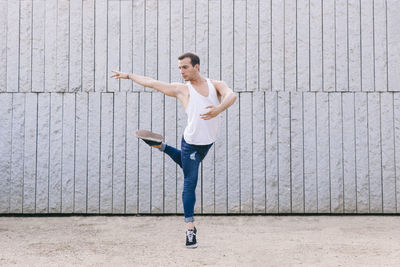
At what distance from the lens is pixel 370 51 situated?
552 centimetres

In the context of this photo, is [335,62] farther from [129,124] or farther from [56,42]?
[56,42]

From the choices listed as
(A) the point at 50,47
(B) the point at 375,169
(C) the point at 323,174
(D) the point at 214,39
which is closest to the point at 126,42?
(A) the point at 50,47

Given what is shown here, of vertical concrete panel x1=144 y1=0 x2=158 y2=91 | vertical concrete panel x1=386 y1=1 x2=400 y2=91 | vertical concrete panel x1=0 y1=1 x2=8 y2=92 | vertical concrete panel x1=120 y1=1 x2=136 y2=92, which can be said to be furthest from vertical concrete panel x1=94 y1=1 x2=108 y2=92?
vertical concrete panel x1=386 y1=1 x2=400 y2=91

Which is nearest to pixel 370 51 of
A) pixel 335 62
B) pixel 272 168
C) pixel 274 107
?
pixel 335 62

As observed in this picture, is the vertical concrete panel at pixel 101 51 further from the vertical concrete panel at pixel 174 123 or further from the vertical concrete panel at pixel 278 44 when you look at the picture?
the vertical concrete panel at pixel 278 44

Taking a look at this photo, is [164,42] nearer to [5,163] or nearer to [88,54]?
[88,54]

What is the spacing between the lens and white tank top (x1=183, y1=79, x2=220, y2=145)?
150 inches

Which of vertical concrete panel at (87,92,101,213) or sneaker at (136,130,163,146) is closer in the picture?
sneaker at (136,130,163,146)

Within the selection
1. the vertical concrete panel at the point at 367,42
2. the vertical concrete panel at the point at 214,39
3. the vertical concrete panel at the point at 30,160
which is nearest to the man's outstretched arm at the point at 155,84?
the vertical concrete panel at the point at 214,39

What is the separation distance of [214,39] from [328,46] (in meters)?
1.53

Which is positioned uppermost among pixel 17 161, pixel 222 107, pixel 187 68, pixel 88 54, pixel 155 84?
pixel 88 54

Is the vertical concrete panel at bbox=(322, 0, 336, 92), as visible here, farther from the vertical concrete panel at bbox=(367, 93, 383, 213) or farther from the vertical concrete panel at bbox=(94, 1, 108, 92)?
the vertical concrete panel at bbox=(94, 1, 108, 92)

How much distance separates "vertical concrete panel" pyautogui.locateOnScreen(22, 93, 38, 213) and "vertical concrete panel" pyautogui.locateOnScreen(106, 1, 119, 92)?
1073 mm

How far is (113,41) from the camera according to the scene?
219 inches
